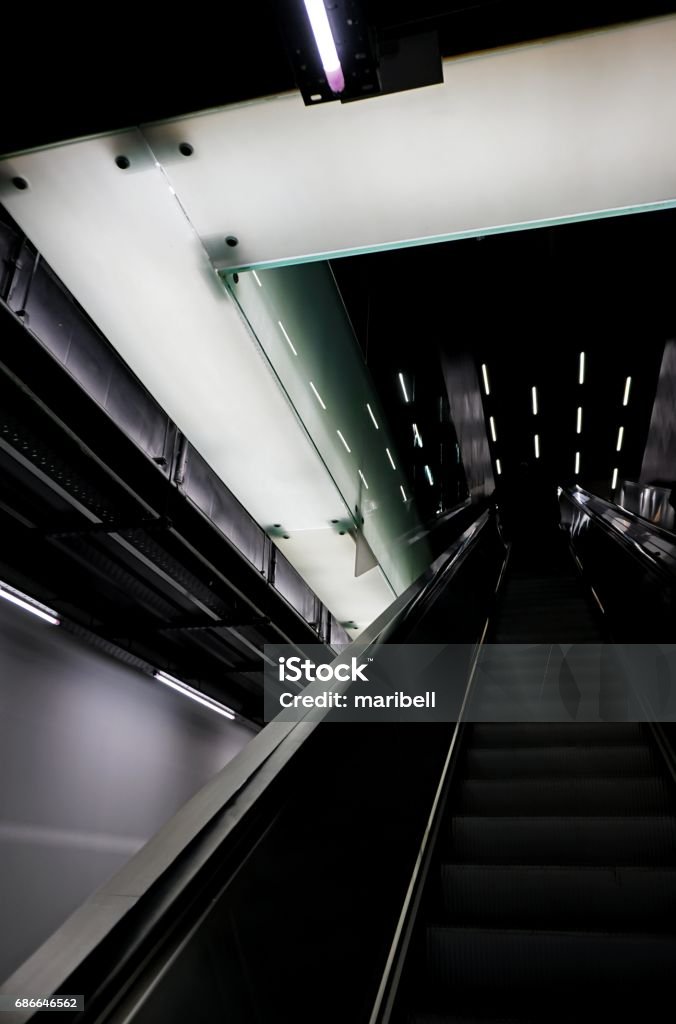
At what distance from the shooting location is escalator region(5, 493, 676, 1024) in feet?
4.15

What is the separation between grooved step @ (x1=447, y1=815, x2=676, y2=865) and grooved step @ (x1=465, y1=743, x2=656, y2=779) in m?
0.60

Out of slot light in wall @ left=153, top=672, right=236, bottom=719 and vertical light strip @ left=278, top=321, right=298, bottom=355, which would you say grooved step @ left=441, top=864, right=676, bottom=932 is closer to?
vertical light strip @ left=278, top=321, right=298, bottom=355

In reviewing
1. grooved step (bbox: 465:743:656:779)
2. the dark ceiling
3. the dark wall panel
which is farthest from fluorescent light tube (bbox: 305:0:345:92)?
the dark wall panel

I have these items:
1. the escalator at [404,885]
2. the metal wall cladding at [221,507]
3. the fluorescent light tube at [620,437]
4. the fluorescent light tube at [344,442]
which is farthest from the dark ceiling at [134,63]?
the fluorescent light tube at [620,437]

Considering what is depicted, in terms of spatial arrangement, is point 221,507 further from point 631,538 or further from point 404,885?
point 404,885

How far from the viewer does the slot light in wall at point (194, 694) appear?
26.0 feet

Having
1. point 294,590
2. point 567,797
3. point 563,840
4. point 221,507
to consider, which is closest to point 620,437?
point 294,590

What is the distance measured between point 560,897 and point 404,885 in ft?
1.94

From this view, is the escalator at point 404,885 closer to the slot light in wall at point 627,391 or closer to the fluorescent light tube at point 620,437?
the slot light in wall at point 627,391

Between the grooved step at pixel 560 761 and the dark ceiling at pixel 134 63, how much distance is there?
339cm

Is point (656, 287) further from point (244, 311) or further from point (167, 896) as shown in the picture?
point (167, 896)

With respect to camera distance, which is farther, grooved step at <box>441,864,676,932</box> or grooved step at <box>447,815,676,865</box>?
grooved step at <box>447,815,676,865</box>

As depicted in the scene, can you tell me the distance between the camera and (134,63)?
9.30ft

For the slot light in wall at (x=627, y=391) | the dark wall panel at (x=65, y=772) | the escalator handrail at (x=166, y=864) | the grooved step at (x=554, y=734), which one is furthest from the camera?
the slot light in wall at (x=627, y=391)
